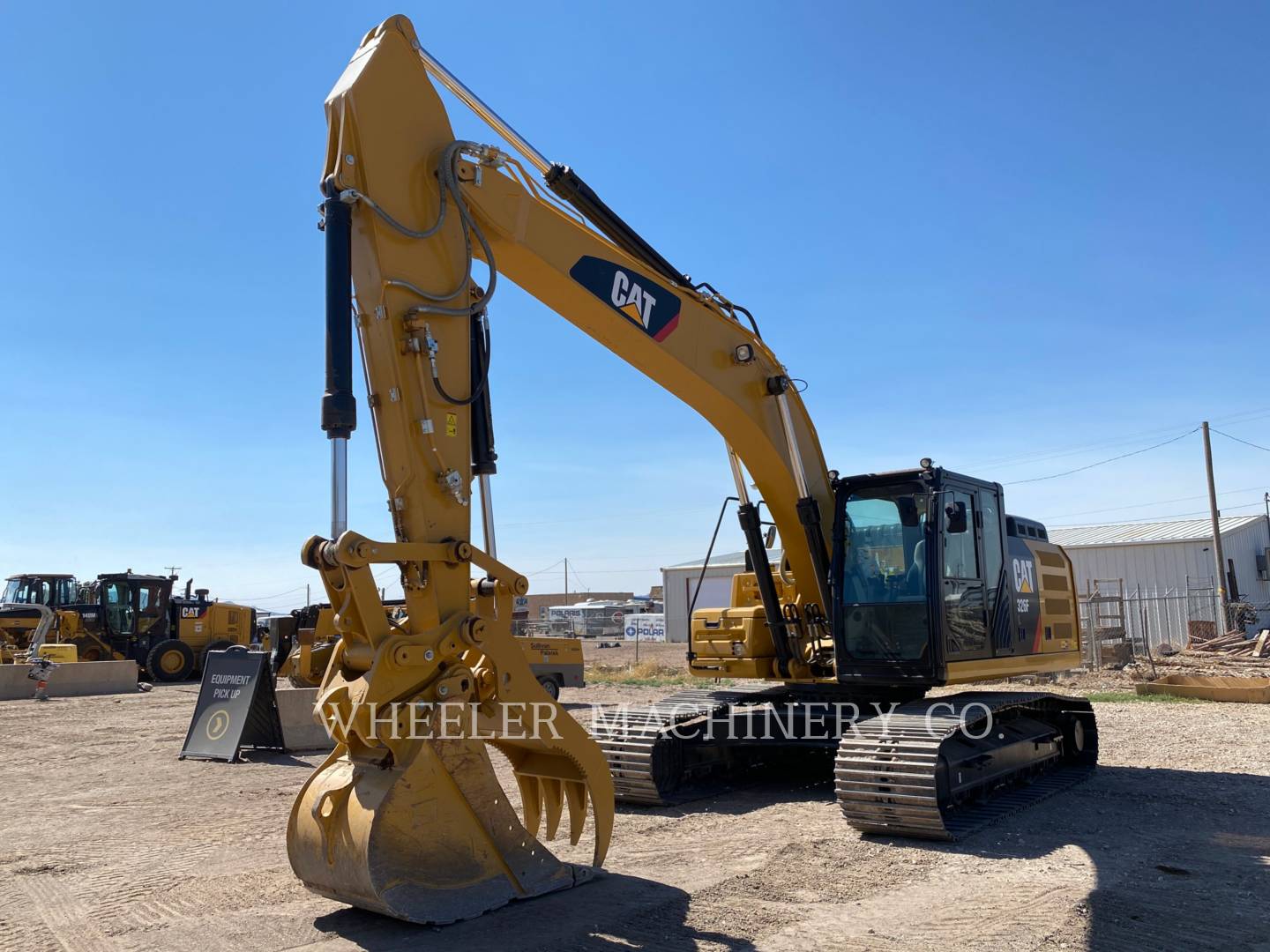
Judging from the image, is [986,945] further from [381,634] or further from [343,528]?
[343,528]

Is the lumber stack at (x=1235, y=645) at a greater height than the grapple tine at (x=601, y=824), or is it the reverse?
the lumber stack at (x=1235, y=645)

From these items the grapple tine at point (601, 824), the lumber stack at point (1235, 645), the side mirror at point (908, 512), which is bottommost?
the grapple tine at point (601, 824)

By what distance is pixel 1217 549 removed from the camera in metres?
27.7

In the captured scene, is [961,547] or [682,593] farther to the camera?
[682,593]

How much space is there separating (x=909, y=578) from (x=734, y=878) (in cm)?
310

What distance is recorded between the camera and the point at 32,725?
50.7 ft

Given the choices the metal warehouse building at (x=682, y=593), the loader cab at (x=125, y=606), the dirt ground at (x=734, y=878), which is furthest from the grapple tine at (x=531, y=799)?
the metal warehouse building at (x=682, y=593)

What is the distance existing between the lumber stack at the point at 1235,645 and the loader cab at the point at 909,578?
16556mm

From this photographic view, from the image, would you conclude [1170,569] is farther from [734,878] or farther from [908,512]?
[734,878]

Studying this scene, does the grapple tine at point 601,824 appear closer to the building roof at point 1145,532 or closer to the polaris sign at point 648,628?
the building roof at point 1145,532

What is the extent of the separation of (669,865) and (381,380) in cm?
349

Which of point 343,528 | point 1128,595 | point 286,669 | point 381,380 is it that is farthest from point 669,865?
point 1128,595

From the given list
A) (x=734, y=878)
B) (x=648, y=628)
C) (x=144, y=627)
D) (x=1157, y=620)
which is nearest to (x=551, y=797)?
(x=734, y=878)

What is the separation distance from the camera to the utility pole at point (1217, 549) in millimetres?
25625
